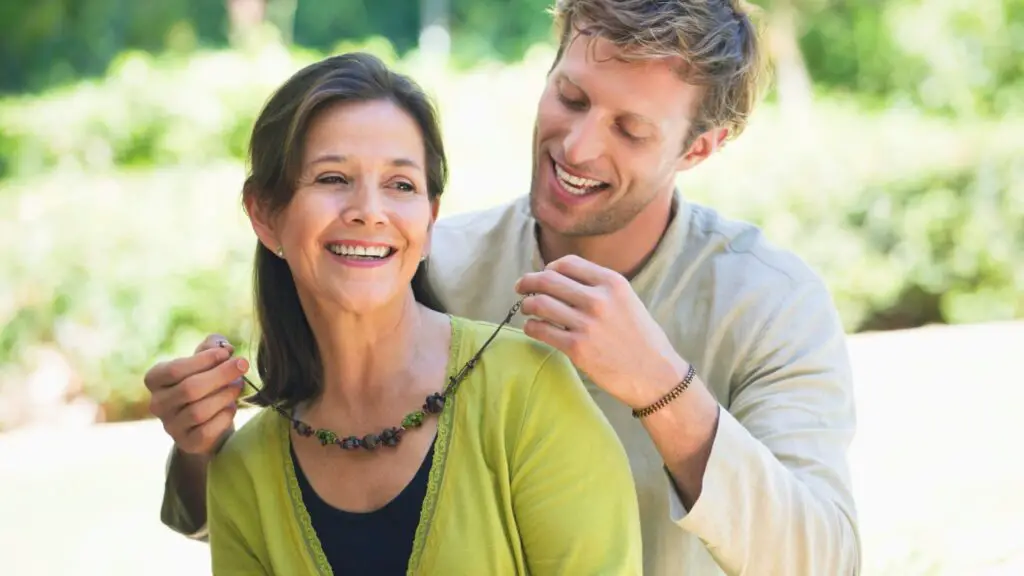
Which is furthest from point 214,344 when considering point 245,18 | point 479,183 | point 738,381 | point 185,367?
point 245,18

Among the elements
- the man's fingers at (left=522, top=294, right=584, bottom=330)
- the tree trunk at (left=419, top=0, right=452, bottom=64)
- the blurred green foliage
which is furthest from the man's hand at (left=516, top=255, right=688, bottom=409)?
the tree trunk at (left=419, top=0, right=452, bottom=64)

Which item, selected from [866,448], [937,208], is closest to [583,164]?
[866,448]

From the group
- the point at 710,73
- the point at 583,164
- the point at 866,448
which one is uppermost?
the point at 710,73

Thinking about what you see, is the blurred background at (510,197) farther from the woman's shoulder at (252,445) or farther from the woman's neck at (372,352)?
the woman's shoulder at (252,445)

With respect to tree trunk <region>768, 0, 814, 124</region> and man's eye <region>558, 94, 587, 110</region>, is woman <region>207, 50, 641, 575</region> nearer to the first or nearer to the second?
man's eye <region>558, 94, 587, 110</region>

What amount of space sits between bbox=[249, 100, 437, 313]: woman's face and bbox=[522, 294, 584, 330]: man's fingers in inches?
10.4

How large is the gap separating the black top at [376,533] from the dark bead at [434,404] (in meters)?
0.06

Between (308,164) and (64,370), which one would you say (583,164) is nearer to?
(308,164)

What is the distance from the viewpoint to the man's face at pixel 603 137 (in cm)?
282

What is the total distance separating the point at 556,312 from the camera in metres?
2.22

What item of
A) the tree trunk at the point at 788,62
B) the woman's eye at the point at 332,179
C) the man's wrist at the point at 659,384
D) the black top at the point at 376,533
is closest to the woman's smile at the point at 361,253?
the woman's eye at the point at 332,179

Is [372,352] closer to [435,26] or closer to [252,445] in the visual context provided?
[252,445]

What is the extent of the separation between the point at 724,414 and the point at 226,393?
2.95ft

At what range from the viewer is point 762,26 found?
10.6 ft
